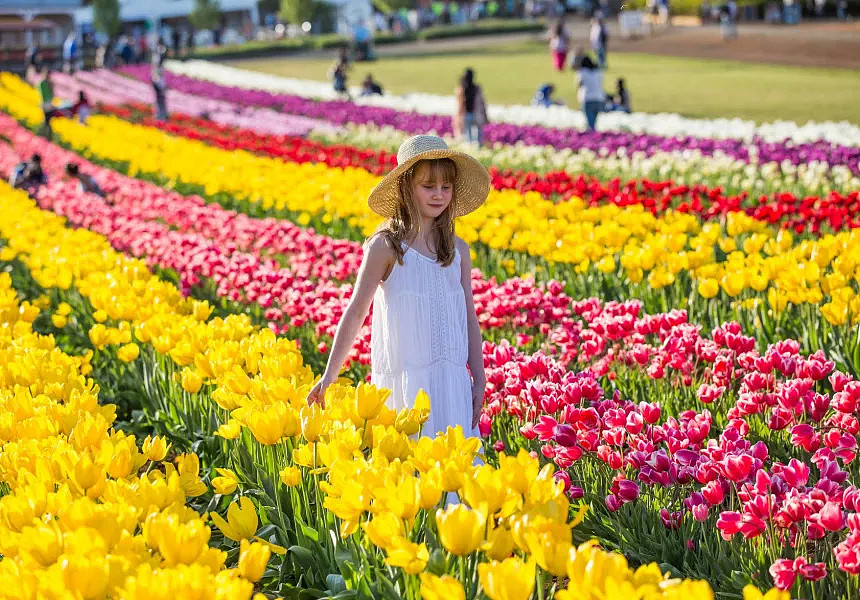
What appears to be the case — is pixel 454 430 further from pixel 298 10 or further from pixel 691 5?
Answer: pixel 298 10

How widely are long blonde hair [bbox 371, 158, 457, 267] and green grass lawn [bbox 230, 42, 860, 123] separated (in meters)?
15.6

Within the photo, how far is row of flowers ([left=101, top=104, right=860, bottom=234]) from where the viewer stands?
738cm

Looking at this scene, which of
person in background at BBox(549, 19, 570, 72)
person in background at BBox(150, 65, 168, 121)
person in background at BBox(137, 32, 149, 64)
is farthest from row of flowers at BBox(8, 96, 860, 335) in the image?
person in background at BBox(137, 32, 149, 64)

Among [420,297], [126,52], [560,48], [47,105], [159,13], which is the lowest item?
[420,297]

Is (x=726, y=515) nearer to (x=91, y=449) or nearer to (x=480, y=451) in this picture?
(x=480, y=451)

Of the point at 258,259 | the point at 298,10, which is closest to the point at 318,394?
the point at 258,259

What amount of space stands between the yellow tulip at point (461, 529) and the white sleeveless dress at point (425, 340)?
1486 millimetres

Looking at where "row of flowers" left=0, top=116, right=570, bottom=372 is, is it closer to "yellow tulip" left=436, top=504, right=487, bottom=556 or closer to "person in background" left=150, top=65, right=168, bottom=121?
"yellow tulip" left=436, top=504, right=487, bottom=556

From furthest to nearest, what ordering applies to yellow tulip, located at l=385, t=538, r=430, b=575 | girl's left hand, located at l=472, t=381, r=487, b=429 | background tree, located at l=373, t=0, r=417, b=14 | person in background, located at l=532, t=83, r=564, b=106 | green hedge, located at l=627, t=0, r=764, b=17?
background tree, located at l=373, t=0, r=417, b=14, green hedge, located at l=627, t=0, r=764, b=17, person in background, located at l=532, t=83, r=564, b=106, girl's left hand, located at l=472, t=381, r=487, b=429, yellow tulip, located at l=385, t=538, r=430, b=575

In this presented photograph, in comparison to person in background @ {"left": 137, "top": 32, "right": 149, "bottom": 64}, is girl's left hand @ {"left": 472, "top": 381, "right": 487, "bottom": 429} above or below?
below

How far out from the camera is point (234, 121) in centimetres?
2228

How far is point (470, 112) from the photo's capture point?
1634cm

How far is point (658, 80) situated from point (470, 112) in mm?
12671

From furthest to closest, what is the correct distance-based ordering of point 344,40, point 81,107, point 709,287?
point 344,40 < point 81,107 < point 709,287
